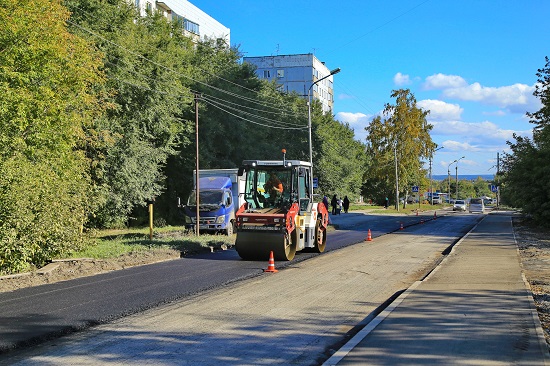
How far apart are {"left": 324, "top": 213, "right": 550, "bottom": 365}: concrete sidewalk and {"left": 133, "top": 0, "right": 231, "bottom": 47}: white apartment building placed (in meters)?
48.7

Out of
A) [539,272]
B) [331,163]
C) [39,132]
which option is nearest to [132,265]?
[39,132]

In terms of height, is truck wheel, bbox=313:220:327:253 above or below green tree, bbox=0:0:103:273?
below

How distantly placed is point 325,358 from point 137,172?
2570 cm

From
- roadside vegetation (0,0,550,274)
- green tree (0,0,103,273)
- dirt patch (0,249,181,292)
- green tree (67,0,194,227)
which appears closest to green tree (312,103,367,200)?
roadside vegetation (0,0,550,274)

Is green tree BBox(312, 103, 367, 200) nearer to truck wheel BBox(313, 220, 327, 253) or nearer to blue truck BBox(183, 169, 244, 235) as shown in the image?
blue truck BBox(183, 169, 244, 235)

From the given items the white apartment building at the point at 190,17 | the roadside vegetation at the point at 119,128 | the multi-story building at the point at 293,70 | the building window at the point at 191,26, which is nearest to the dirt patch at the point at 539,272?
the roadside vegetation at the point at 119,128

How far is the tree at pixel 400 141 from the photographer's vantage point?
72.1m

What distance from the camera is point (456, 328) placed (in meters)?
7.91

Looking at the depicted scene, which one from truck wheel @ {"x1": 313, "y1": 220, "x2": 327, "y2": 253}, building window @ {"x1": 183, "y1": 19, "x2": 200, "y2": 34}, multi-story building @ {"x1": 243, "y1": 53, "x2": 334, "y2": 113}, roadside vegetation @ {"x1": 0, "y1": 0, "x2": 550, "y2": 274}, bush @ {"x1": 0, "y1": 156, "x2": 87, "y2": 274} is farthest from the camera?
multi-story building @ {"x1": 243, "y1": 53, "x2": 334, "y2": 113}

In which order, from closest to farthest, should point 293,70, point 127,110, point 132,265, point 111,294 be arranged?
point 111,294, point 132,265, point 127,110, point 293,70

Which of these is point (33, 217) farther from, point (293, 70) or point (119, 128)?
point (293, 70)

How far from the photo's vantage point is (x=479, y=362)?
20.5ft

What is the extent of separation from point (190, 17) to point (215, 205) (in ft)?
147

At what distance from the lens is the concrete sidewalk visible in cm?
650
